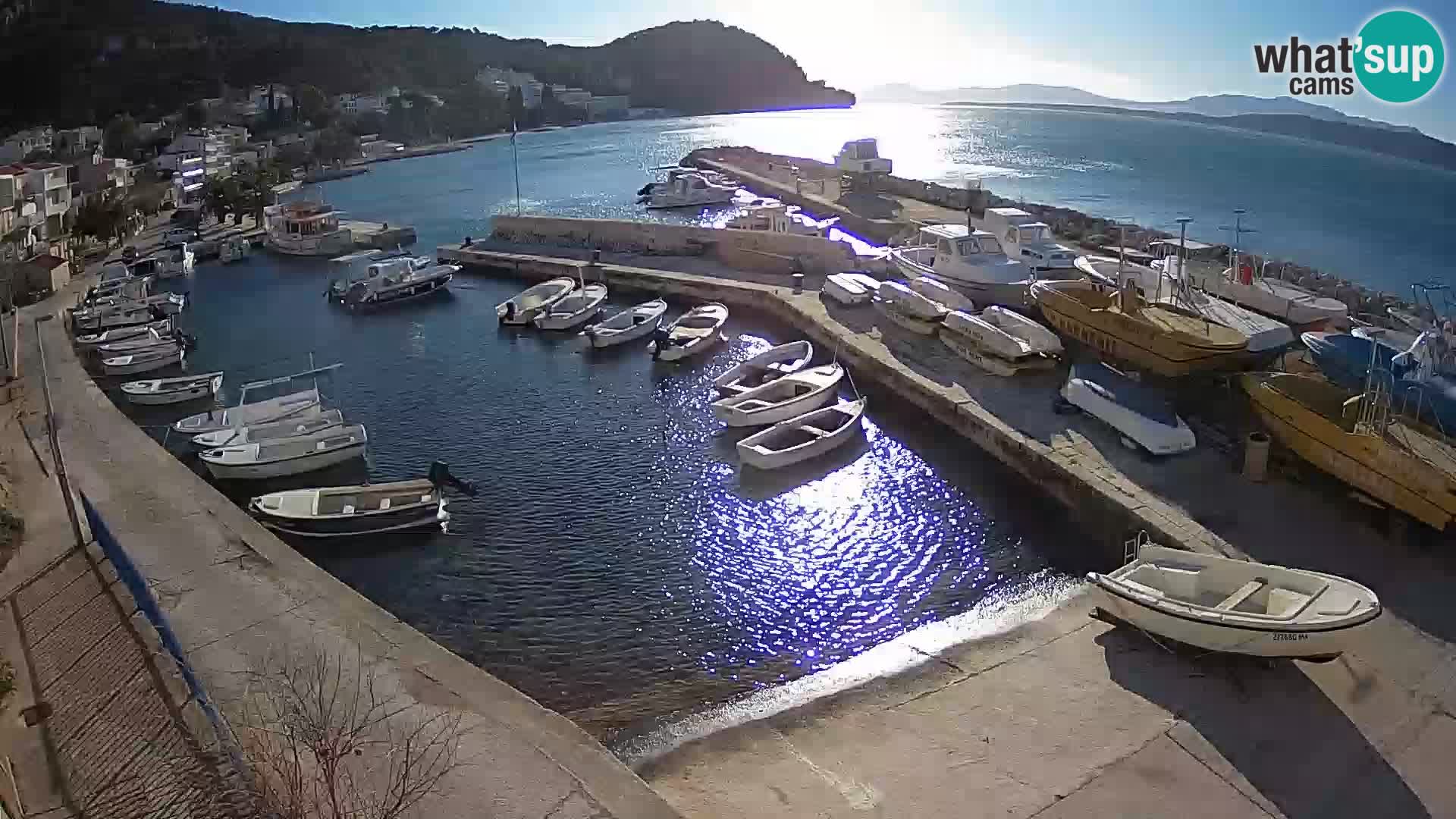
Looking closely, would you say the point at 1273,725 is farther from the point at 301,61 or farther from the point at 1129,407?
the point at 301,61

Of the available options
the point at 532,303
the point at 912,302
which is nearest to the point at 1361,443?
the point at 912,302

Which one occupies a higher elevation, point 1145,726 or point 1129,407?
point 1129,407

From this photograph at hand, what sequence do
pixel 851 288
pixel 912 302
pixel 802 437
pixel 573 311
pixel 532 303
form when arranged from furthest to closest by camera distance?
pixel 532 303 → pixel 573 311 → pixel 851 288 → pixel 912 302 → pixel 802 437

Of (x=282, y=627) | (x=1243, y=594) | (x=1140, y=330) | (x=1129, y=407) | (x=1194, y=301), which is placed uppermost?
(x=1194, y=301)

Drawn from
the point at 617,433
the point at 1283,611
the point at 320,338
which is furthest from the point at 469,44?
the point at 1283,611

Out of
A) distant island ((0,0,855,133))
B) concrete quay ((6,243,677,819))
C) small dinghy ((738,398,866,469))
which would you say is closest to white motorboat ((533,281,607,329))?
small dinghy ((738,398,866,469))

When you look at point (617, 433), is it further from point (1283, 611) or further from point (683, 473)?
point (1283, 611)

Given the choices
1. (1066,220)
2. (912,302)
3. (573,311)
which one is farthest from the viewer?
(1066,220)

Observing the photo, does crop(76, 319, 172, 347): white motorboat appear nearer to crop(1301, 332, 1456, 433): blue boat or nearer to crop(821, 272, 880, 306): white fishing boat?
crop(821, 272, 880, 306): white fishing boat
